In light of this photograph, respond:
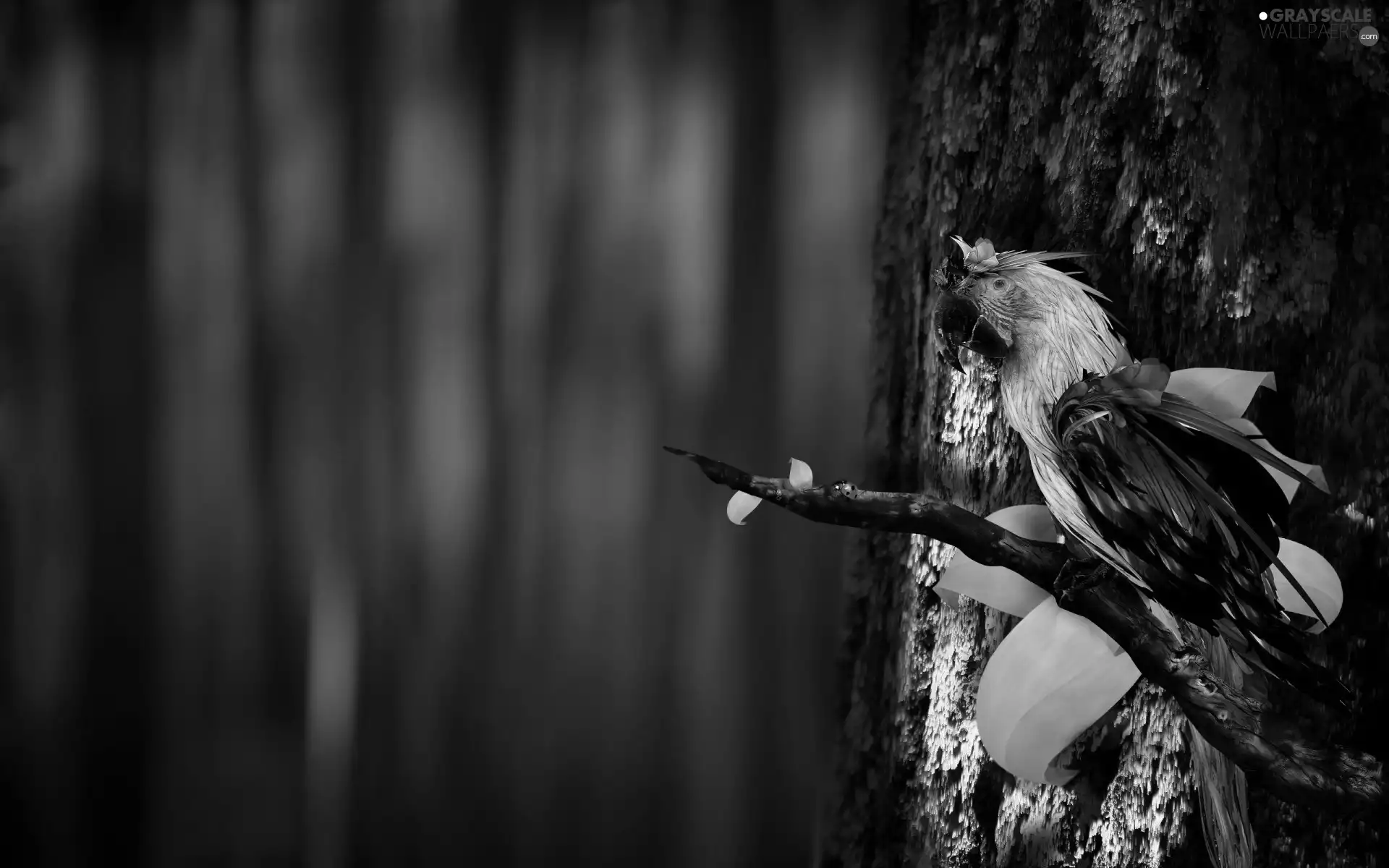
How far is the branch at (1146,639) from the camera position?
396mm

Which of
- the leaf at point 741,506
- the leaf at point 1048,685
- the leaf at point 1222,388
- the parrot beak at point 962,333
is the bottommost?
the leaf at point 1048,685

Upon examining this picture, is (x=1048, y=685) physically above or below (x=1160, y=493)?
below

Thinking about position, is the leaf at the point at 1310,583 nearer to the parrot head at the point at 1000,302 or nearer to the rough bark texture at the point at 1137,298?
the rough bark texture at the point at 1137,298

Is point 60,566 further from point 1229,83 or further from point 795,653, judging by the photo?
point 1229,83

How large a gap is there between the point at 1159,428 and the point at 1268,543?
7 cm

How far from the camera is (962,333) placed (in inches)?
20.6

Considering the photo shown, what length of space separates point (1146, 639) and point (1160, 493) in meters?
0.08

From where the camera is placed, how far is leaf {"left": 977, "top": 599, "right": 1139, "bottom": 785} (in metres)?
0.46

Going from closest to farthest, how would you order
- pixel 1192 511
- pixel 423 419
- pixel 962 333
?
1. pixel 1192 511
2. pixel 962 333
3. pixel 423 419

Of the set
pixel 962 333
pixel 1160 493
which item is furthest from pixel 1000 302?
pixel 1160 493

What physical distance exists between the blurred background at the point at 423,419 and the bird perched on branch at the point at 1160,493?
1.59 feet

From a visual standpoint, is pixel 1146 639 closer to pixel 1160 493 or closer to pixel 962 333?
pixel 1160 493

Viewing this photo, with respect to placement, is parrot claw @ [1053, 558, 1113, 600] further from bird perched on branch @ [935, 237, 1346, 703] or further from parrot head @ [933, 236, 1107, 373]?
parrot head @ [933, 236, 1107, 373]

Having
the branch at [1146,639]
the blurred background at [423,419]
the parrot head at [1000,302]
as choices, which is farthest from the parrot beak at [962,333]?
the blurred background at [423,419]
